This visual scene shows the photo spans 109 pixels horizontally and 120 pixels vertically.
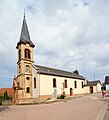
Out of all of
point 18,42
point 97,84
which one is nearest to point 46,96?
point 18,42

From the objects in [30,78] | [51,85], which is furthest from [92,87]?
[30,78]

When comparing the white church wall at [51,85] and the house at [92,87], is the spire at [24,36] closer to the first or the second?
the white church wall at [51,85]

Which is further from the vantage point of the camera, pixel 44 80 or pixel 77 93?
pixel 77 93

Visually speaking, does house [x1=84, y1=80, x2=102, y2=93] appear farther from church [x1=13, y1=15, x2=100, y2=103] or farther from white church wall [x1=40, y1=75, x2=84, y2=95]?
church [x1=13, y1=15, x2=100, y2=103]

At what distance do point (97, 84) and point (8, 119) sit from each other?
48906 millimetres

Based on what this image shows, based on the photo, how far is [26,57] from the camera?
130 feet

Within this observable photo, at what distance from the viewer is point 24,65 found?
38656 millimetres

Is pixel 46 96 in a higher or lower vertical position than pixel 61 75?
lower

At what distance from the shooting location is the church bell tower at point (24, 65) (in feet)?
124

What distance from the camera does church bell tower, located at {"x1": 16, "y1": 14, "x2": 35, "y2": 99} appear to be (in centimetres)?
3784

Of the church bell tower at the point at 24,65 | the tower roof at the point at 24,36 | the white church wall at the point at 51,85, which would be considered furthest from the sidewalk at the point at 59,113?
the tower roof at the point at 24,36

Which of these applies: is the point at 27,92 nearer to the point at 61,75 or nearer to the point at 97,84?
the point at 61,75

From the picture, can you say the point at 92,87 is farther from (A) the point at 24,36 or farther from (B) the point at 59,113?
(B) the point at 59,113

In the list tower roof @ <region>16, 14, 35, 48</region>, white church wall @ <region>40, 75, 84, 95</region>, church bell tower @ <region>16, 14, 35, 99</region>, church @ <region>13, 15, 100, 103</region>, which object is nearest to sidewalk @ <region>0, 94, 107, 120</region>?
church @ <region>13, 15, 100, 103</region>
